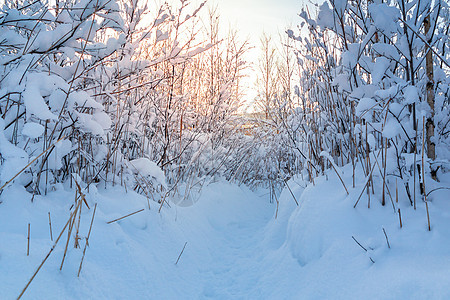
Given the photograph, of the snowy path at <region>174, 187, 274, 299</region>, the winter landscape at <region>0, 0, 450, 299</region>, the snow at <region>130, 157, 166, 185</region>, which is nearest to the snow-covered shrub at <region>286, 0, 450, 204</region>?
the winter landscape at <region>0, 0, 450, 299</region>

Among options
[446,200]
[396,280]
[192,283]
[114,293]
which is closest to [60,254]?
[114,293]

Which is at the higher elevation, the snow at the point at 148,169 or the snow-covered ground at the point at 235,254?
the snow at the point at 148,169

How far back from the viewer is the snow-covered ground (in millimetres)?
967

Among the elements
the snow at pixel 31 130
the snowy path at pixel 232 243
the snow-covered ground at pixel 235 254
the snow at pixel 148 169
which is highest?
the snow at pixel 31 130

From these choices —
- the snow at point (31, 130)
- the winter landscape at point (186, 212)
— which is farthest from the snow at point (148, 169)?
the snow at point (31, 130)

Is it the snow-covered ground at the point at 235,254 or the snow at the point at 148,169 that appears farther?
the snow at the point at 148,169

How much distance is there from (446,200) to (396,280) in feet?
1.81

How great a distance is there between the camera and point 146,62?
1.77 meters

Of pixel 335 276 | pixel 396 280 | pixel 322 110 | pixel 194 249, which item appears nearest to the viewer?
pixel 396 280

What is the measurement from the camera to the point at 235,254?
81.8 inches

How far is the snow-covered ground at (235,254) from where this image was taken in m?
0.97

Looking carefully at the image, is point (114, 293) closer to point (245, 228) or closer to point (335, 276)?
point (335, 276)

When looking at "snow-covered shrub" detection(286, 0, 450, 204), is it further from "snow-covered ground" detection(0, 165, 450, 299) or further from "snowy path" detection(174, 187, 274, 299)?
"snowy path" detection(174, 187, 274, 299)

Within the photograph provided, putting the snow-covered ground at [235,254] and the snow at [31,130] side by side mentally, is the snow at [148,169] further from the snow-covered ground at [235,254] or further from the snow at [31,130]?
the snow at [31,130]
